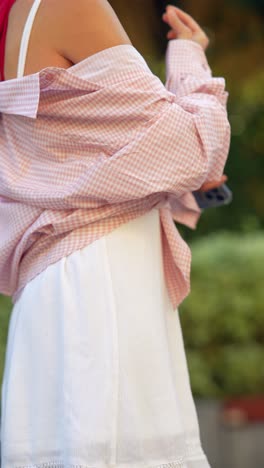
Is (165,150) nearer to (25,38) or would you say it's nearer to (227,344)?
(25,38)

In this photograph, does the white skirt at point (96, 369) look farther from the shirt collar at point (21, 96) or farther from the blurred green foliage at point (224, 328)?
the blurred green foliage at point (224, 328)

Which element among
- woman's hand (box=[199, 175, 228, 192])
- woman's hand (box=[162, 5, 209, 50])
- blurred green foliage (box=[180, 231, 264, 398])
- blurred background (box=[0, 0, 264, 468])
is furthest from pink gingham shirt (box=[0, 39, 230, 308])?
blurred green foliage (box=[180, 231, 264, 398])

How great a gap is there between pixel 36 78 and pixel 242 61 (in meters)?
6.97

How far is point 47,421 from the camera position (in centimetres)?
236

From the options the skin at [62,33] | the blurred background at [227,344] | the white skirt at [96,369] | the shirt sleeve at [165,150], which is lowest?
the blurred background at [227,344]

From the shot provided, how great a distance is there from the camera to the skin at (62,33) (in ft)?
7.79

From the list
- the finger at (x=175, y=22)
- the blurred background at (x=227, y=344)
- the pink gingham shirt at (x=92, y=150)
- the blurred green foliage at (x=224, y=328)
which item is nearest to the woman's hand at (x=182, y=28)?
the finger at (x=175, y=22)

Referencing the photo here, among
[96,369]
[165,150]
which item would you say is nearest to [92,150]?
[165,150]

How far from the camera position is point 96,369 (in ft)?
7.63

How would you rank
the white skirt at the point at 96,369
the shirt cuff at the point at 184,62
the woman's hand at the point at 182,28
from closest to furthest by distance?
1. the white skirt at the point at 96,369
2. the shirt cuff at the point at 184,62
3. the woman's hand at the point at 182,28

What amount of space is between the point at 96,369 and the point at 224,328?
3440mm

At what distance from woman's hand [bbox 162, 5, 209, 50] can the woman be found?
346 mm

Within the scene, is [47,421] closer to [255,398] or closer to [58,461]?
[58,461]

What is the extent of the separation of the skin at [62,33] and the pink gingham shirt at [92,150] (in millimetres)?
32
